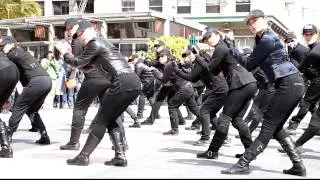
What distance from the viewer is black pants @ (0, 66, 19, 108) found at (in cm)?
826

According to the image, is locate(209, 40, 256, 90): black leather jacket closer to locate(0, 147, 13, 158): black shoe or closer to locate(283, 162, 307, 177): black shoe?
locate(283, 162, 307, 177): black shoe

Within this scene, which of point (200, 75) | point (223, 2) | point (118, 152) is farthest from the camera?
point (223, 2)

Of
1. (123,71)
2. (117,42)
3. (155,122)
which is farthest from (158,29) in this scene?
(123,71)

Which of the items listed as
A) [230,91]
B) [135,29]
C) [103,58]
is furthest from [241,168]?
[135,29]

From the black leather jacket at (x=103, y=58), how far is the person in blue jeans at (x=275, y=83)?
5.18 feet

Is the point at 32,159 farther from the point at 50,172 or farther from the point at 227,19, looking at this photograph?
the point at 227,19

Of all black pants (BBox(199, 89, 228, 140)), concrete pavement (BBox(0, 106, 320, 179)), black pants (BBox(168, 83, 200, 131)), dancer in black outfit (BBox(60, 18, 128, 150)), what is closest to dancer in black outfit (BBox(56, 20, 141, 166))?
concrete pavement (BBox(0, 106, 320, 179))

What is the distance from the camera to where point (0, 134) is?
315 inches

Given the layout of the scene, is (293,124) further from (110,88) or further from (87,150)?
(87,150)

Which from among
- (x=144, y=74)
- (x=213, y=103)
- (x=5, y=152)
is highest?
(x=213, y=103)

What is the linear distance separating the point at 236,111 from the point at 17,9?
31.3 metres

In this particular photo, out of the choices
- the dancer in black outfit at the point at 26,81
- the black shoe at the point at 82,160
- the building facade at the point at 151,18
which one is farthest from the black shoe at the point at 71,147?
the building facade at the point at 151,18

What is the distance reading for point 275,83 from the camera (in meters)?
6.97

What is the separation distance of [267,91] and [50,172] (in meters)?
5.22
